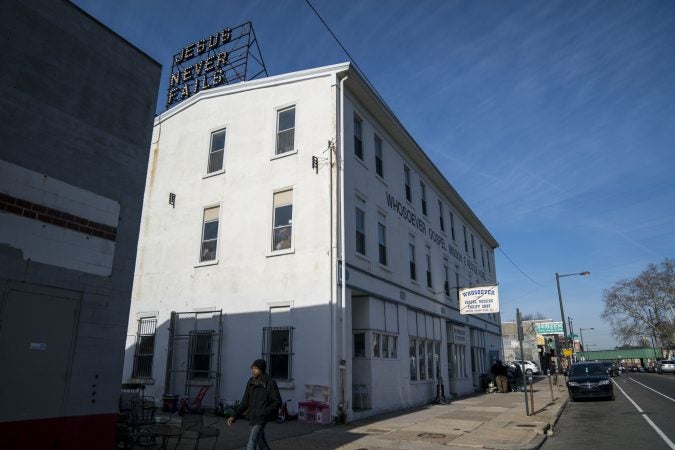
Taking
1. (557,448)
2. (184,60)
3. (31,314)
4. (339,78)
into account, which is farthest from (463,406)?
(184,60)

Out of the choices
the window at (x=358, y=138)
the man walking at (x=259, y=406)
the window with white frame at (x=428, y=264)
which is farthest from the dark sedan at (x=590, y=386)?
the man walking at (x=259, y=406)

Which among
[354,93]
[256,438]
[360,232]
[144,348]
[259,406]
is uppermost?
[354,93]

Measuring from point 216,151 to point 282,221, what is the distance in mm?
4738

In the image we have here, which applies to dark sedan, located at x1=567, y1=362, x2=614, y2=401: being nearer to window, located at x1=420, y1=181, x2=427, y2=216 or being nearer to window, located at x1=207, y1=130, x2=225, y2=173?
window, located at x1=420, y1=181, x2=427, y2=216

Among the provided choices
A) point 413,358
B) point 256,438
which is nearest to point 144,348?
point 413,358

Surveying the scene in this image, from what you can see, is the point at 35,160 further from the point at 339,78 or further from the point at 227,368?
the point at 339,78

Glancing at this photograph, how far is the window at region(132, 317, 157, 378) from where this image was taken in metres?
16.9

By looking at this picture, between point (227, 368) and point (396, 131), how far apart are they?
11.4 metres

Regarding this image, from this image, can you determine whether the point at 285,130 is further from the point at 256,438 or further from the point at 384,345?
the point at 256,438

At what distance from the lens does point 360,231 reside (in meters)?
16.4

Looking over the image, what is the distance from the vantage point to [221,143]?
18.4 metres

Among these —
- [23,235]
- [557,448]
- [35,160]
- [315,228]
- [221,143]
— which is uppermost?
[221,143]

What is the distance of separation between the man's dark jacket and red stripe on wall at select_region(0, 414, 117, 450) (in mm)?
2077

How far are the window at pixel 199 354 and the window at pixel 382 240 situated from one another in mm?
6631
